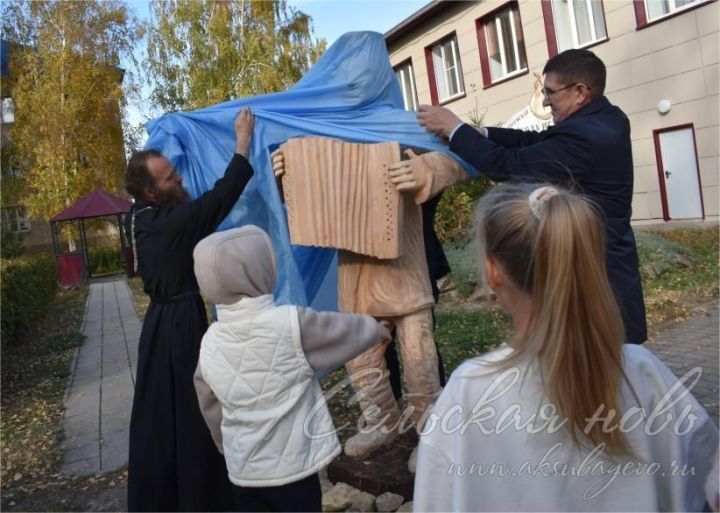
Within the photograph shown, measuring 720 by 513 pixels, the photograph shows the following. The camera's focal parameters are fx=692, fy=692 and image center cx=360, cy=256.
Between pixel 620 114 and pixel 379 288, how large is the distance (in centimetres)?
130

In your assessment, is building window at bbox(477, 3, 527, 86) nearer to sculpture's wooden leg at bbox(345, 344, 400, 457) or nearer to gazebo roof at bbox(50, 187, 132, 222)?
gazebo roof at bbox(50, 187, 132, 222)

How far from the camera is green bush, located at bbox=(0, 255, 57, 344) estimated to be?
8445mm

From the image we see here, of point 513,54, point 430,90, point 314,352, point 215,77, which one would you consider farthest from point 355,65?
point 215,77

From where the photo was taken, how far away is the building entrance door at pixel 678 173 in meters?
12.5

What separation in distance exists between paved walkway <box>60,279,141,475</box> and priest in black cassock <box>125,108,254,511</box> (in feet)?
4.84

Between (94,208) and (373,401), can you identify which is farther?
(94,208)

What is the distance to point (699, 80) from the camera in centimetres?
1188

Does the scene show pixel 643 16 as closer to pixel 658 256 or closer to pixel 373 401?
pixel 658 256

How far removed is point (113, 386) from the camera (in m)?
6.55

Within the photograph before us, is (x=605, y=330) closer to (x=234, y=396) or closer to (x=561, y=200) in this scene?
(x=561, y=200)

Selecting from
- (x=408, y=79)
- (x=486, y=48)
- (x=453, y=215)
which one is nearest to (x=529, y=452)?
(x=453, y=215)

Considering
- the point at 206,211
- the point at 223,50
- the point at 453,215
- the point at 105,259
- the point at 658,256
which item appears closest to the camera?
the point at 206,211

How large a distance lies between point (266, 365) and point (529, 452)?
1.06 meters

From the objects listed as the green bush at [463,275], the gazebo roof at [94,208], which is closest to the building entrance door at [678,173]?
the green bush at [463,275]
